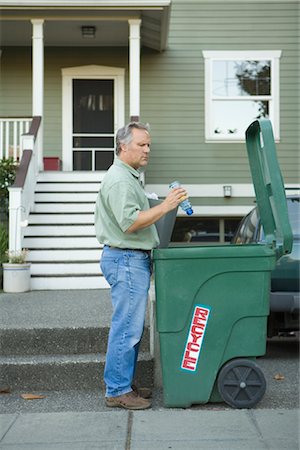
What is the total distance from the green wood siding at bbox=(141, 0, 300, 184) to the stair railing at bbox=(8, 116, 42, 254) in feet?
8.44

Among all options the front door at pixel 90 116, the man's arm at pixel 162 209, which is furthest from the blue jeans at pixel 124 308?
the front door at pixel 90 116

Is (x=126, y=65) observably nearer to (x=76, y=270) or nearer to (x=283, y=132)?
(x=283, y=132)

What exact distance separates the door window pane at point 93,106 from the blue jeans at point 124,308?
8.30 m

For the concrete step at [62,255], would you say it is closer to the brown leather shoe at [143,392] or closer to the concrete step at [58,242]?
the concrete step at [58,242]

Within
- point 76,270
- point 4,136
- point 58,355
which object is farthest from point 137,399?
point 4,136

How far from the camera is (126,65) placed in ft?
39.9

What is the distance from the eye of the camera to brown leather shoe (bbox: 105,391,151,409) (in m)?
4.30

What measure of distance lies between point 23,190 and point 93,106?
388 cm

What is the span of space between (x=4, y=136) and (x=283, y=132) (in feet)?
16.0

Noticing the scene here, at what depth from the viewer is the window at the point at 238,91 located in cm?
1208

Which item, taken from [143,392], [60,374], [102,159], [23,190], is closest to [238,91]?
[102,159]

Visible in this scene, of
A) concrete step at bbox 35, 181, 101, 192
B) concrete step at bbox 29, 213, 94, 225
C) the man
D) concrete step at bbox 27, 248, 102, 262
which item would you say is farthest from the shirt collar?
concrete step at bbox 35, 181, 101, 192

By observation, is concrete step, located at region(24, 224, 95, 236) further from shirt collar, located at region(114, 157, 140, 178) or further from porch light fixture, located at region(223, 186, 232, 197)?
shirt collar, located at region(114, 157, 140, 178)

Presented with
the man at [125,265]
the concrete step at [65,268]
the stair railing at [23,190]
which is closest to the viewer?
the man at [125,265]
